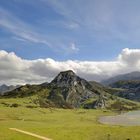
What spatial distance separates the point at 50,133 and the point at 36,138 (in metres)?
7.17

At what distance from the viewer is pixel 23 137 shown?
196ft

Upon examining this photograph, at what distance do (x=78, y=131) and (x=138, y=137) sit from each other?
16.0 meters

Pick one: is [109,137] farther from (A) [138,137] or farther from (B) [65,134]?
(B) [65,134]

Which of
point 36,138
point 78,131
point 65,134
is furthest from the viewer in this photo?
point 78,131

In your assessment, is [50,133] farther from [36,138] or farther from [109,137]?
Result: [109,137]

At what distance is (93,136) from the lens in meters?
62.3

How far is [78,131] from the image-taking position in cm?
6919

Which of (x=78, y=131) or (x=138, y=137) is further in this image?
(x=78, y=131)

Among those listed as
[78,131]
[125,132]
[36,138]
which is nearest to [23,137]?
[36,138]

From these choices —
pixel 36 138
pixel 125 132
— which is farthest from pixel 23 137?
pixel 125 132

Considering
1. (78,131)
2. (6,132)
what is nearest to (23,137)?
(6,132)

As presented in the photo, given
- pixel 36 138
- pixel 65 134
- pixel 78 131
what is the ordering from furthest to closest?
pixel 78 131 → pixel 65 134 → pixel 36 138

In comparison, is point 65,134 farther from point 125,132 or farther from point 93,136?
point 125,132

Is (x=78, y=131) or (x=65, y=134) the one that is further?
(x=78, y=131)
